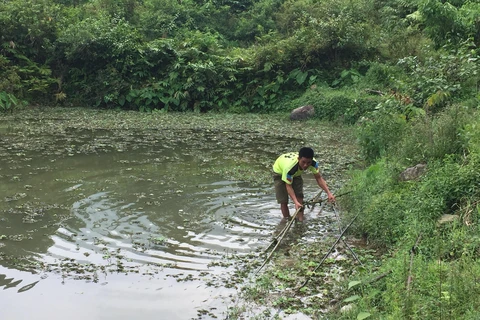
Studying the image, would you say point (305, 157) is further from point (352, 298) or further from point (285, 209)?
point (352, 298)

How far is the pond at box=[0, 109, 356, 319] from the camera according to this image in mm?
5051

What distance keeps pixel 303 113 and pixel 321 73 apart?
121 inches

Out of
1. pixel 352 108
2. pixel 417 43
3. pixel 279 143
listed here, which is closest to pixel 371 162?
pixel 279 143

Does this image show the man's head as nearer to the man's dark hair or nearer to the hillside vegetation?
the man's dark hair

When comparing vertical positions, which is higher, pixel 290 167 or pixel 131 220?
pixel 290 167

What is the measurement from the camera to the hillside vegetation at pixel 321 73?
20.7 ft

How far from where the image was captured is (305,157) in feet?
22.3

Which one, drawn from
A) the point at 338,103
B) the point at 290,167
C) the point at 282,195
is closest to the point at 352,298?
the point at 290,167

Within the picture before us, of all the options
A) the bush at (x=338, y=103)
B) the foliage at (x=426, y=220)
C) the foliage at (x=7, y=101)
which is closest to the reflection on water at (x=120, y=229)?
the foliage at (x=426, y=220)

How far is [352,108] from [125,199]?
430 inches

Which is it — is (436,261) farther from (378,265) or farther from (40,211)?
(40,211)

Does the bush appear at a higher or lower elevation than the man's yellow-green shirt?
lower

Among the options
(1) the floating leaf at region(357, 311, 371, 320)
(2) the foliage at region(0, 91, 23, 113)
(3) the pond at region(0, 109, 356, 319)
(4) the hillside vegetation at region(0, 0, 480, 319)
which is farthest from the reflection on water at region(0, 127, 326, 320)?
(2) the foliage at region(0, 91, 23, 113)

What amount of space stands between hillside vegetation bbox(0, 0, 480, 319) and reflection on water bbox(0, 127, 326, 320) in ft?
5.93
